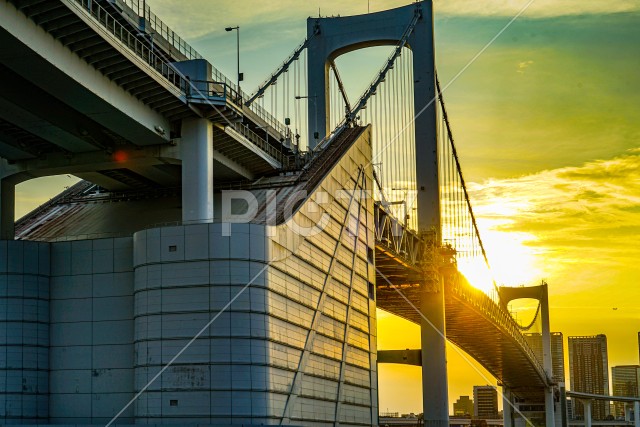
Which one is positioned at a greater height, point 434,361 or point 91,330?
Result: point 91,330

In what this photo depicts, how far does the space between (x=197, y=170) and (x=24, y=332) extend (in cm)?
1075

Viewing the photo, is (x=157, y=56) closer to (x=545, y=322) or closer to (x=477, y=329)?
(x=477, y=329)

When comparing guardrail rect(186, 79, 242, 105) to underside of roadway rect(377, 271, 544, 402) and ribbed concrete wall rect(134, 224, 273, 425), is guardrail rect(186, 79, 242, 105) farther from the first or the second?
underside of roadway rect(377, 271, 544, 402)

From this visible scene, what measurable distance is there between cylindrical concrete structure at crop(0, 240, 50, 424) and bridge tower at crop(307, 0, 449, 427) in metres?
33.1

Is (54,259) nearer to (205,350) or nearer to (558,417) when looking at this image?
(205,350)

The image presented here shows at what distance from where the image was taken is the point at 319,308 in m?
53.8

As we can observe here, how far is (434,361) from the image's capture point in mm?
→ 78375

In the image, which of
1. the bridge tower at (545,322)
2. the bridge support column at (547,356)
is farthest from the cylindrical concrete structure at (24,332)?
the bridge support column at (547,356)

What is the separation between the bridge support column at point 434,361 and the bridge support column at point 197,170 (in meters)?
34.1

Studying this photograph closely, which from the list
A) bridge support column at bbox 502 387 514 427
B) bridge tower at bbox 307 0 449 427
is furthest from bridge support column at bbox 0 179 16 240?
bridge support column at bbox 502 387 514 427

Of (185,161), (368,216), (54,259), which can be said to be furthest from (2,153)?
(368,216)

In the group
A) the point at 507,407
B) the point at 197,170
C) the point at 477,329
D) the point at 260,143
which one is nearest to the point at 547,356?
the point at 507,407

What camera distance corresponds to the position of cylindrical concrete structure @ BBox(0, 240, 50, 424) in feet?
153

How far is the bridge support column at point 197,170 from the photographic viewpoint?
1890 inches
